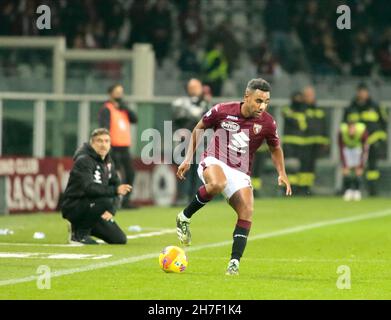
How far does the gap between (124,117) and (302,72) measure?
375 inches

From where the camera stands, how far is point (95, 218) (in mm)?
16062

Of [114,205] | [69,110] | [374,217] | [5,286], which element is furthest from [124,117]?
[5,286]

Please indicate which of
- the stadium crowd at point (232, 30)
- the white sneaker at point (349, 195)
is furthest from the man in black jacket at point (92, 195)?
the stadium crowd at point (232, 30)

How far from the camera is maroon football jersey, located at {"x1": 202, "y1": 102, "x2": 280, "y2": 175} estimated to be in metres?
13.3

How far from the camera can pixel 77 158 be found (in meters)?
16.2

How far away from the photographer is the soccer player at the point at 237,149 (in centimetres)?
1303

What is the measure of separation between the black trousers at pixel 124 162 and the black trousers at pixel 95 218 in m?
6.05

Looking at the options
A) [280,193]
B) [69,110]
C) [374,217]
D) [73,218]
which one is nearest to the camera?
[73,218]

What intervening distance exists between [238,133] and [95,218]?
330cm

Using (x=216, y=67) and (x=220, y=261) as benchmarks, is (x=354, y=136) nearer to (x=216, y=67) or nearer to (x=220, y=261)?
(x=216, y=67)

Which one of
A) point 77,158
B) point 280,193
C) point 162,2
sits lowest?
point 280,193
